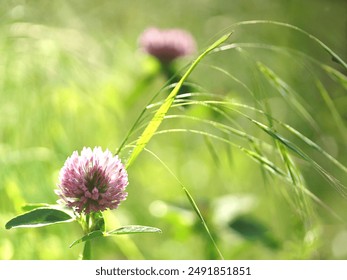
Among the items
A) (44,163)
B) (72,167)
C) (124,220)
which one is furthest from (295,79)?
(72,167)

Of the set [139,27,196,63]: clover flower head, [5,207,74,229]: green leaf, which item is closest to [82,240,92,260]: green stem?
[5,207,74,229]: green leaf

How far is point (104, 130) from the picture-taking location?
127cm

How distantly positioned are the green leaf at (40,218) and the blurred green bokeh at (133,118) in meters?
0.09

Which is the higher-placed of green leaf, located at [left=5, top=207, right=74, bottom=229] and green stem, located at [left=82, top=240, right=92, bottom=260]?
green leaf, located at [left=5, top=207, right=74, bottom=229]

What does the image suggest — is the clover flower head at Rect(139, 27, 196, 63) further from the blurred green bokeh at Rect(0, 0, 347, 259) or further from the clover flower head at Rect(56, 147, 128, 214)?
the clover flower head at Rect(56, 147, 128, 214)

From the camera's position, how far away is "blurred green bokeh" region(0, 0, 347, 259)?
103 cm

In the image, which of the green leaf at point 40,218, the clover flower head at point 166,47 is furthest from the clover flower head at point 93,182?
the clover flower head at point 166,47

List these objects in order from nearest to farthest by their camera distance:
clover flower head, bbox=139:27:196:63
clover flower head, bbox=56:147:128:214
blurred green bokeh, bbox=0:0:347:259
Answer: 1. clover flower head, bbox=56:147:128:214
2. blurred green bokeh, bbox=0:0:347:259
3. clover flower head, bbox=139:27:196:63

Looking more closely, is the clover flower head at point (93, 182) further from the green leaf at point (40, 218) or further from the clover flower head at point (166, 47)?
the clover flower head at point (166, 47)

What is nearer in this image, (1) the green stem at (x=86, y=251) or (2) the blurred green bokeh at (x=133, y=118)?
(1) the green stem at (x=86, y=251)

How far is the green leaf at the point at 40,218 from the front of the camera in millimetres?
539

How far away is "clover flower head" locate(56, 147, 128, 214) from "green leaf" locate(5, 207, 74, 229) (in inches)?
0.6

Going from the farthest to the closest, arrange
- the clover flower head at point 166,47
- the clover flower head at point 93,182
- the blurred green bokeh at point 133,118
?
the clover flower head at point 166,47
the blurred green bokeh at point 133,118
the clover flower head at point 93,182

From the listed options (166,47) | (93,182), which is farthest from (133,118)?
(93,182)
